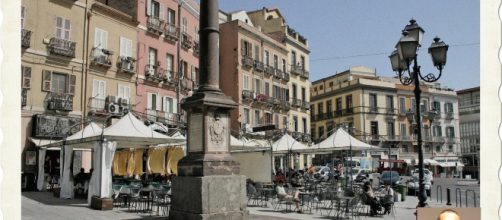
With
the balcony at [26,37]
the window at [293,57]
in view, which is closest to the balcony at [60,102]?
the balcony at [26,37]

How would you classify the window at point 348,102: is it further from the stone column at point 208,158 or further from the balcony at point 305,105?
the stone column at point 208,158

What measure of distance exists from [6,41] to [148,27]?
26.7 m

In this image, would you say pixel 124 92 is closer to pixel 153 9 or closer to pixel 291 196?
pixel 153 9

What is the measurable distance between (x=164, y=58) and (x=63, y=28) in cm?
797

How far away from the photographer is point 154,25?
29.3 m

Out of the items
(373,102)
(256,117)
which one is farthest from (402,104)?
(256,117)

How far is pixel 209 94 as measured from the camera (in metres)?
8.84

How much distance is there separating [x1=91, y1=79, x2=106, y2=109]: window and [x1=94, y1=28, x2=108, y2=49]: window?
1951 millimetres

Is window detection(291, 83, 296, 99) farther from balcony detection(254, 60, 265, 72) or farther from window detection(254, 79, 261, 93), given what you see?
window detection(254, 79, 261, 93)

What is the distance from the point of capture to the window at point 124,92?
26.5 meters

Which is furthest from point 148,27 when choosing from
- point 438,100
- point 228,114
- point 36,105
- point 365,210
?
point 438,100

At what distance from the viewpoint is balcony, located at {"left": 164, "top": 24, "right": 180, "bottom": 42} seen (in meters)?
30.5

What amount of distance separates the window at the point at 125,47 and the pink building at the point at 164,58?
2.80 feet

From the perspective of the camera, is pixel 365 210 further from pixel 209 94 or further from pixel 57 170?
pixel 57 170
